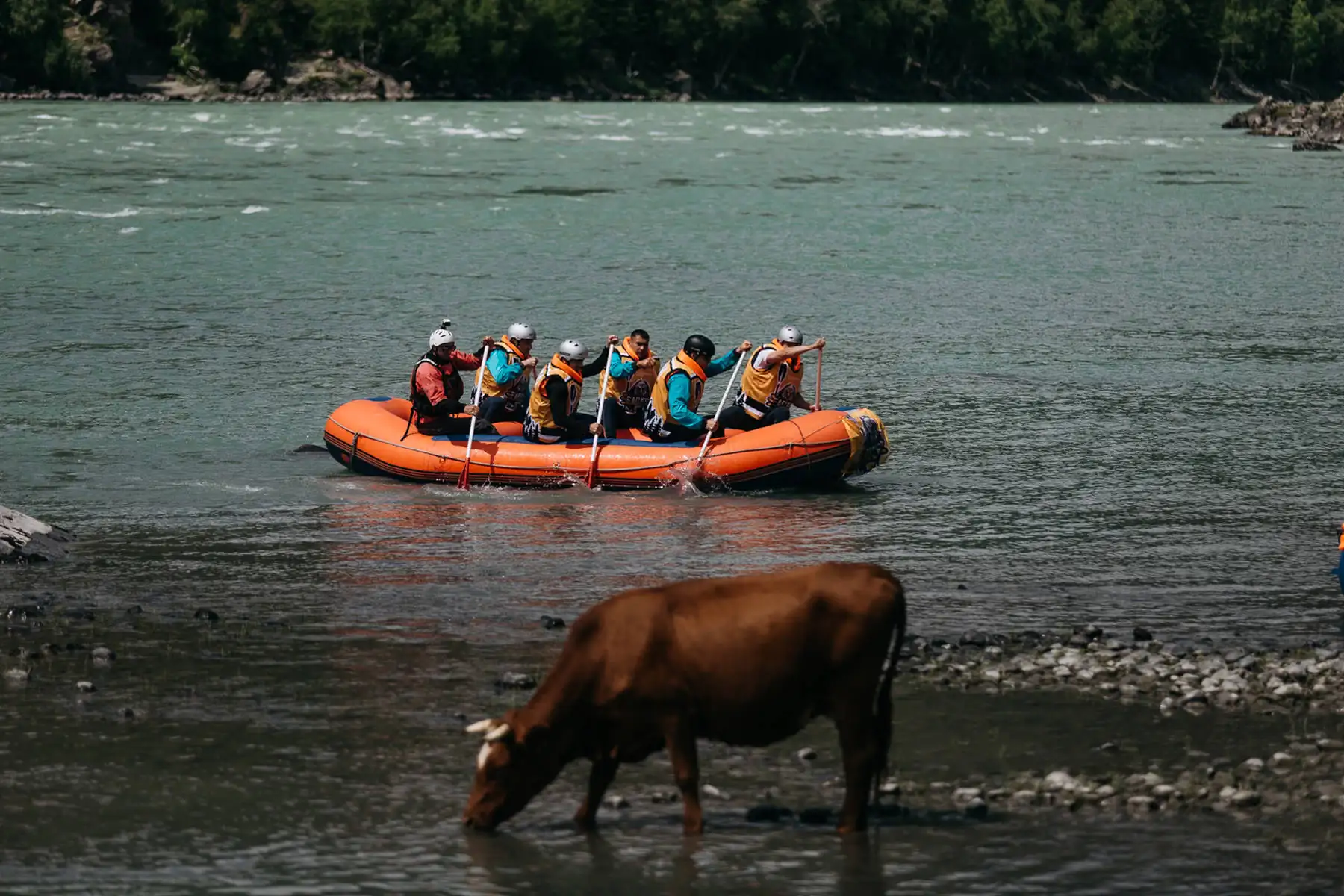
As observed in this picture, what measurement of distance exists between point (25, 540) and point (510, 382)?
6096 mm

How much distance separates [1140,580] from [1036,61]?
479ft

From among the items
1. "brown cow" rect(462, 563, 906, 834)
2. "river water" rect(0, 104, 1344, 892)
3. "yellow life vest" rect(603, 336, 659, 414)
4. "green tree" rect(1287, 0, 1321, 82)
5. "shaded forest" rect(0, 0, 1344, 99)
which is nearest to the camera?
"brown cow" rect(462, 563, 906, 834)

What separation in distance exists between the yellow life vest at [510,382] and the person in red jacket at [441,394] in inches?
6.5

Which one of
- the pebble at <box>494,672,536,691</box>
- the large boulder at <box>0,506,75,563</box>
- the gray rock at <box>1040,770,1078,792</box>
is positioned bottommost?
the large boulder at <box>0,506,75,563</box>

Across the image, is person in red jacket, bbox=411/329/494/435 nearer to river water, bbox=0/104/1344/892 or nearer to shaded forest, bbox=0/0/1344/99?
river water, bbox=0/104/1344/892

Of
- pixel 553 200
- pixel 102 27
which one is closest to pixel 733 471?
pixel 553 200

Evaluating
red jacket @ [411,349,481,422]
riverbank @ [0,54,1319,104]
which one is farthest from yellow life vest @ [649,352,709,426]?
riverbank @ [0,54,1319,104]

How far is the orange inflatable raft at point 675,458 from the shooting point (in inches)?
856

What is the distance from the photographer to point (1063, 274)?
4556 centimetres

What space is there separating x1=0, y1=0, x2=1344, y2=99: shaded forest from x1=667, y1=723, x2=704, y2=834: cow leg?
109 meters

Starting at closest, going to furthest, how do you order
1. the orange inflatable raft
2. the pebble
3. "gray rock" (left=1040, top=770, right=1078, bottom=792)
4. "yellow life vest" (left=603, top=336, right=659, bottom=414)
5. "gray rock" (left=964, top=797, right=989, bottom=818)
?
"gray rock" (left=964, top=797, right=989, bottom=818) → "gray rock" (left=1040, top=770, right=1078, bottom=792) → the pebble → the orange inflatable raft → "yellow life vest" (left=603, top=336, right=659, bottom=414)

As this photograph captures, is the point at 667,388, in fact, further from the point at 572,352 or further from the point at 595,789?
the point at 595,789

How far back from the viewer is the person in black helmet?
851 inches

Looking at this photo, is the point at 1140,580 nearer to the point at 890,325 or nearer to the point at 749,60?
the point at 890,325
